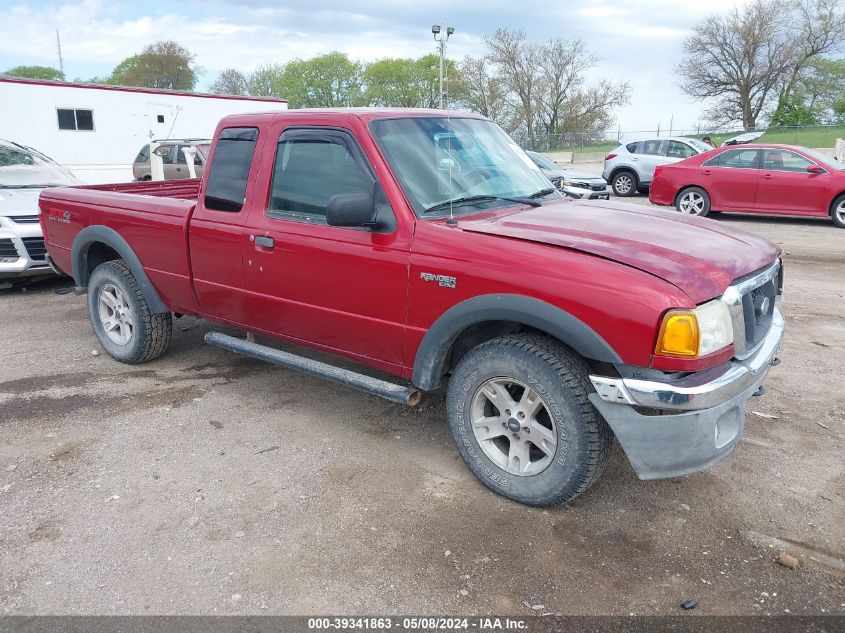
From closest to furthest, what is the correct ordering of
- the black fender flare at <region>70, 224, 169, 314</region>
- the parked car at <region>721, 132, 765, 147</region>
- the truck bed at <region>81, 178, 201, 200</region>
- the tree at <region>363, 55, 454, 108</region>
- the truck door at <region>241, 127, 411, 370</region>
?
the truck door at <region>241, 127, 411, 370</region> → the black fender flare at <region>70, 224, 169, 314</region> → the truck bed at <region>81, 178, 201, 200</region> → the parked car at <region>721, 132, 765, 147</region> → the tree at <region>363, 55, 454, 108</region>

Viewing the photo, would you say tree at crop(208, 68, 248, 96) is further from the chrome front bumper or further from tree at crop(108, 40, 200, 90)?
the chrome front bumper

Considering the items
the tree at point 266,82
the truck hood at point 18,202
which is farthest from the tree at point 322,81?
the truck hood at point 18,202

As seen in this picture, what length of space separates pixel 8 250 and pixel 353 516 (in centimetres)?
622

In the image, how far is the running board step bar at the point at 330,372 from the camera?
373 cm

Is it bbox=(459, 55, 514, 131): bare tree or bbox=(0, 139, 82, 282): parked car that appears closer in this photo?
bbox=(0, 139, 82, 282): parked car

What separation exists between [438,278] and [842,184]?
39.3ft

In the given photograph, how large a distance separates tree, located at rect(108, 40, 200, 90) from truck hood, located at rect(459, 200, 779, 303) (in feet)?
238

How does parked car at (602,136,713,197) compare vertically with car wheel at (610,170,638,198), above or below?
above

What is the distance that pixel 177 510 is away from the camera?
3492 mm

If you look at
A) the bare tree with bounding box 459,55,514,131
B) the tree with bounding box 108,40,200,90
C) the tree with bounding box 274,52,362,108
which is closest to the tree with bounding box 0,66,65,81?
the tree with bounding box 108,40,200,90

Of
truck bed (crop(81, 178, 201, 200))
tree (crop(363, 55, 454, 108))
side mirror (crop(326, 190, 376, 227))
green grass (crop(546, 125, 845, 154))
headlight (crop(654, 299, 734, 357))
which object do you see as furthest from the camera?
tree (crop(363, 55, 454, 108))

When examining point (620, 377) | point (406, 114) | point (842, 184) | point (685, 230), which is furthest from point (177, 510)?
point (842, 184)

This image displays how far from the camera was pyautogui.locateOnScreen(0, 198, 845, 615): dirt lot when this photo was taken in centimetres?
286

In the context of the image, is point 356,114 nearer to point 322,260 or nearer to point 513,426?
point 322,260
